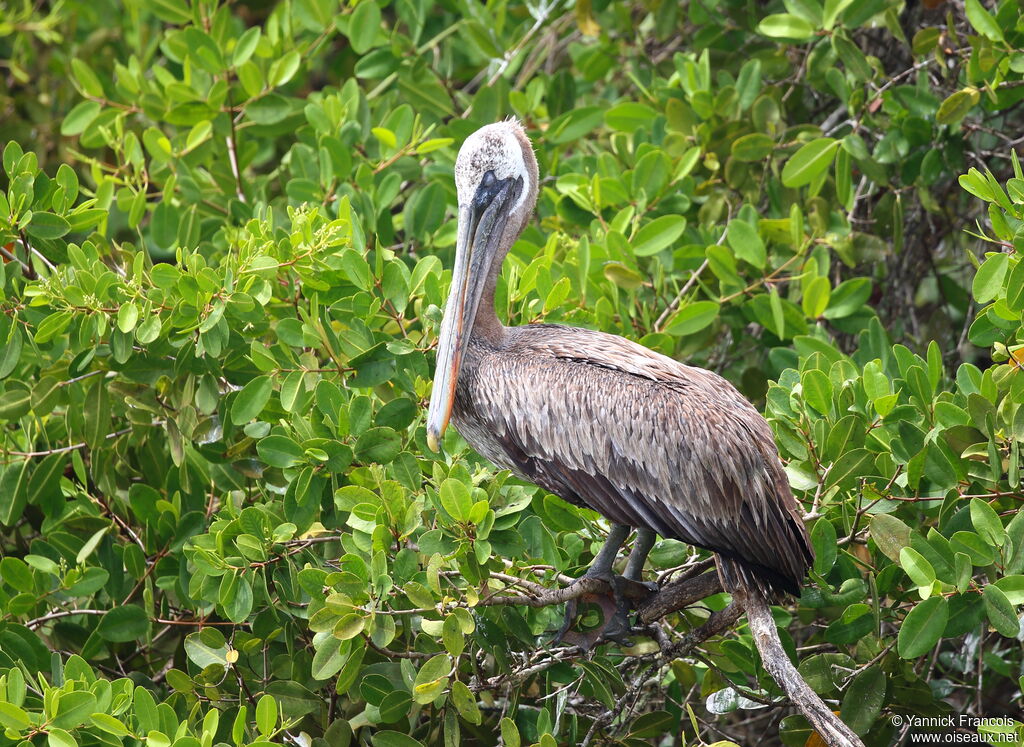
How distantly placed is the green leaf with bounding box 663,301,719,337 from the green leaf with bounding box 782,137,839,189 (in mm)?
898

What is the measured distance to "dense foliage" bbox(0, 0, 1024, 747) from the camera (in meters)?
3.91

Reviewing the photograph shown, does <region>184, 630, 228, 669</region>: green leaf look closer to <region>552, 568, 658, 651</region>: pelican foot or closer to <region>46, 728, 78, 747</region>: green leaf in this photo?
<region>46, 728, 78, 747</region>: green leaf

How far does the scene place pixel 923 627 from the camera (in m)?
3.67

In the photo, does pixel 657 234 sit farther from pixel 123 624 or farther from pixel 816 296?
pixel 123 624

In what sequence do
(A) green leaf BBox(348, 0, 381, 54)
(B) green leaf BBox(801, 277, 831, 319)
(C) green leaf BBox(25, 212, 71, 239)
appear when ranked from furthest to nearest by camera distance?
(A) green leaf BBox(348, 0, 381, 54)
(B) green leaf BBox(801, 277, 831, 319)
(C) green leaf BBox(25, 212, 71, 239)

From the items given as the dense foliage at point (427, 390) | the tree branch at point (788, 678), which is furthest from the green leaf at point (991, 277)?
the tree branch at point (788, 678)

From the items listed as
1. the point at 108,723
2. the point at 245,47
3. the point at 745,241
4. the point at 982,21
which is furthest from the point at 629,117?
the point at 108,723

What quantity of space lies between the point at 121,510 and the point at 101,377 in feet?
1.98

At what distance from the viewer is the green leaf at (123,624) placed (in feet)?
14.4

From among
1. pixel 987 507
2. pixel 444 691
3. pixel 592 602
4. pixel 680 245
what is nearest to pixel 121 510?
pixel 444 691

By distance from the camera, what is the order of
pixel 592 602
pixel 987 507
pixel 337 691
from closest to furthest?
1. pixel 987 507
2. pixel 337 691
3. pixel 592 602

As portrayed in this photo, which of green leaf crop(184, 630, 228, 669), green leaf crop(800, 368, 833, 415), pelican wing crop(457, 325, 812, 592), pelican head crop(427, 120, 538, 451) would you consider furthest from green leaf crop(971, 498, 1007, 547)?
green leaf crop(184, 630, 228, 669)

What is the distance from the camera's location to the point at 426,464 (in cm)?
434

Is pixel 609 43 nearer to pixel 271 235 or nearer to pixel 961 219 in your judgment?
pixel 961 219
